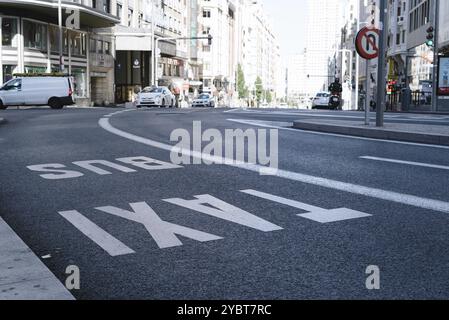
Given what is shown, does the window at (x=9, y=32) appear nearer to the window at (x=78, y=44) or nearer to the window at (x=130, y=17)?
the window at (x=78, y=44)

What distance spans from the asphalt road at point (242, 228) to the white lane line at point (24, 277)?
0.39ft

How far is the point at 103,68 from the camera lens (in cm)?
5462

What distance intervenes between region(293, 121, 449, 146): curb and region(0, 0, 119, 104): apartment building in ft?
99.5

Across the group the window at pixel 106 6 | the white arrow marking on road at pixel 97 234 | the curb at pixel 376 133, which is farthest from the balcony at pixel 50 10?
the white arrow marking on road at pixel 97 234

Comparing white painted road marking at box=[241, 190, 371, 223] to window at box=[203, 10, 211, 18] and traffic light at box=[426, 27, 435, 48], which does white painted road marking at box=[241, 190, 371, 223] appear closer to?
traffic light at box=[426, 27, 435, 48]

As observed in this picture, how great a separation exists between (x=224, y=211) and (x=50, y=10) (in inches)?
1628

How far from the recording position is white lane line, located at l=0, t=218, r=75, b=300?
10.5ft

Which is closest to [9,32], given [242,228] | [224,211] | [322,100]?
[322,100]

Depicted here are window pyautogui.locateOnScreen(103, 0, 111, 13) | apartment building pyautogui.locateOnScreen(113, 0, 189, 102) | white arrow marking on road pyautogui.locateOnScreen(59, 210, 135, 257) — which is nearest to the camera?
white arrow marking on road pyautogui.locateOnScreen(59, 210, 135, 257)

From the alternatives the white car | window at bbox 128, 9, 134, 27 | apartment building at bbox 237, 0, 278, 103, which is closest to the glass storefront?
the white car

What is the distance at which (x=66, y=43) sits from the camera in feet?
157

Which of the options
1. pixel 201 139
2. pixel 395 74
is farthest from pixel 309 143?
pixel 395 74

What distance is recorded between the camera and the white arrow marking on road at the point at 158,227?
177 inches

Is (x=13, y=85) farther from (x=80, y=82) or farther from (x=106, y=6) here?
(x=106, y=6)
